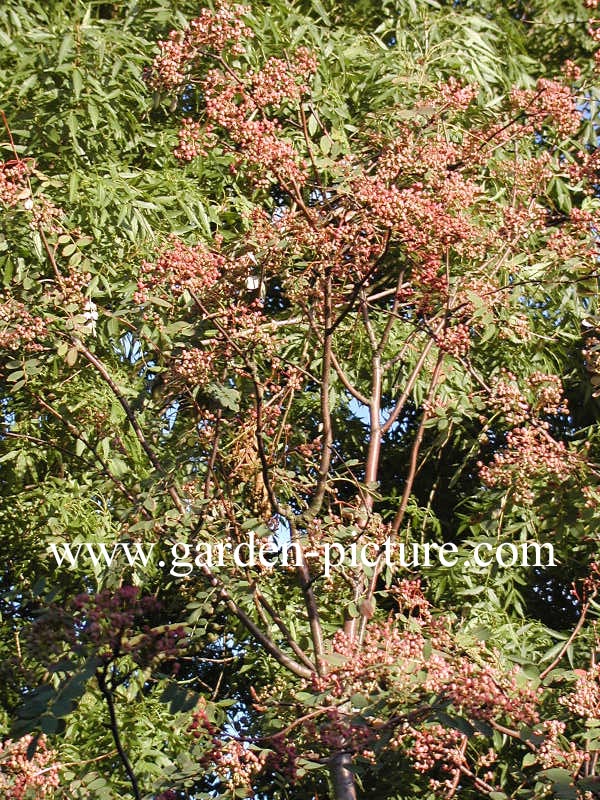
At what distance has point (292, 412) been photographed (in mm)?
3955

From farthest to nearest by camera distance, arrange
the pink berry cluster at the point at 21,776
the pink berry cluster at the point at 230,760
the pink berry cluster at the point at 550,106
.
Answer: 1. the pink berry cluster at the point at 550,106
2. the pink berry cluster at the point at 21,776
3. the pink berry cluster at the point at 230,760

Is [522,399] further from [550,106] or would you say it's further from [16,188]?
[16,188]

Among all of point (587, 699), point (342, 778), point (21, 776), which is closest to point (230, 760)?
point (342, 778)

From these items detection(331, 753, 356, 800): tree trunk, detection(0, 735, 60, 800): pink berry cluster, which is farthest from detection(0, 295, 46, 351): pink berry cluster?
detection(331, 753, 356, 800): tree trunk

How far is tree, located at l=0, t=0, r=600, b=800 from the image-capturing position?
7.47 feet

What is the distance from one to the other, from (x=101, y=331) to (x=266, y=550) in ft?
3.95

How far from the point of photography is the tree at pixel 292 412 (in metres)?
2.28

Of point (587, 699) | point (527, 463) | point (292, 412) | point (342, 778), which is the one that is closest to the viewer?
point (587, 699)

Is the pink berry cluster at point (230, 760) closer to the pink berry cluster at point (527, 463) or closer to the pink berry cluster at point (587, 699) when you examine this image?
the pink berry cluster at point (587, 699)

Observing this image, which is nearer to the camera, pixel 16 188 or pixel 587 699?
pixel 587 699

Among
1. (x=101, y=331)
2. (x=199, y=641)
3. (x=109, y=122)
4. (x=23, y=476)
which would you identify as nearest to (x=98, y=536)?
(x=23, y=476)

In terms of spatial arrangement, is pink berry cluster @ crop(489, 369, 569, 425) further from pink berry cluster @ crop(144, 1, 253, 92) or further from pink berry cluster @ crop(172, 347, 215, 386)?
pink berry cluster @ crop(144, 1, 253, 92)

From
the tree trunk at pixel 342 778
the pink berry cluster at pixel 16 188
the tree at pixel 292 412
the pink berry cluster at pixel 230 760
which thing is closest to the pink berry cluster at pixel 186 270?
the tree at pixel 292 412

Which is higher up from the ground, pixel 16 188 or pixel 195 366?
pixel 16 188
